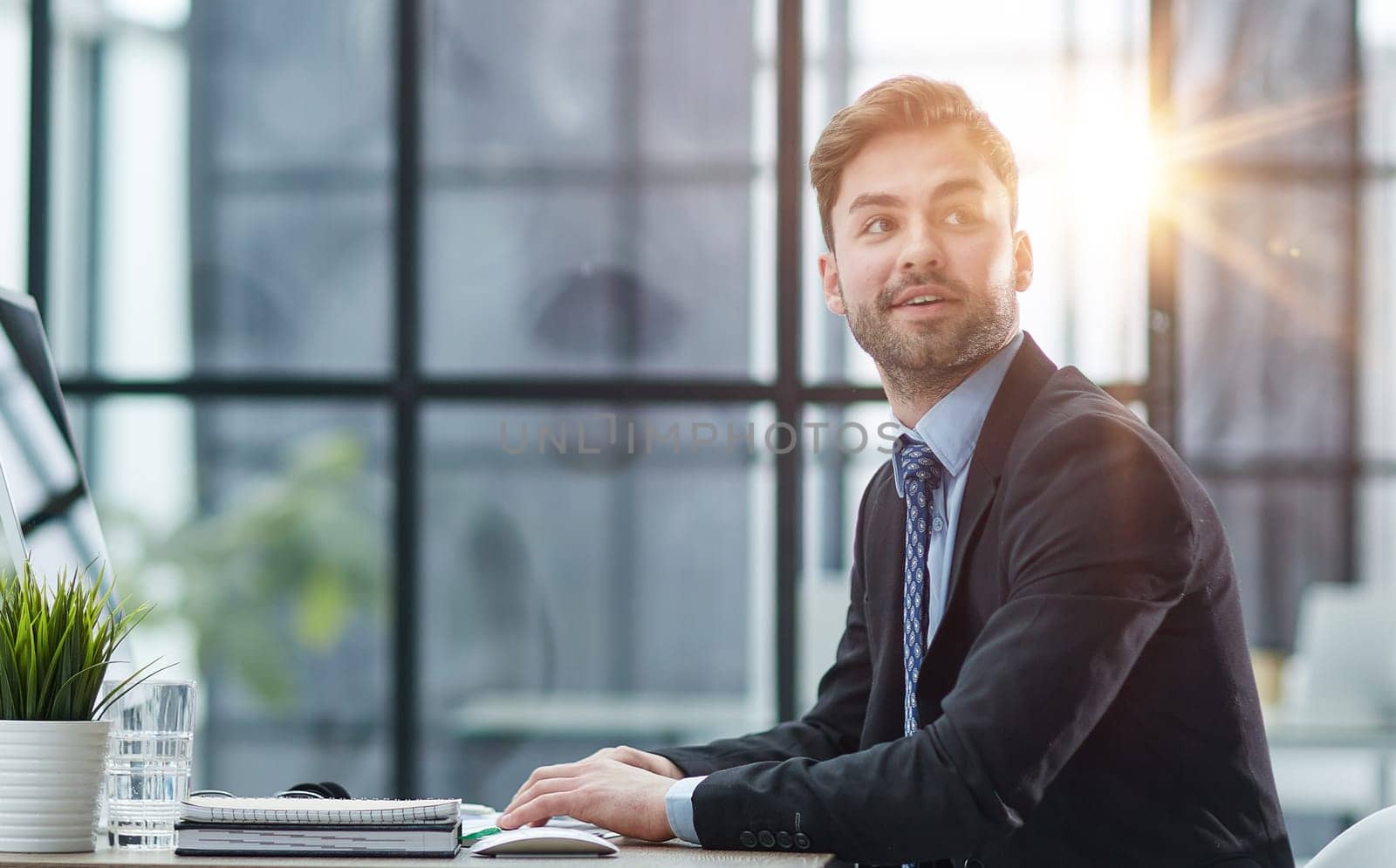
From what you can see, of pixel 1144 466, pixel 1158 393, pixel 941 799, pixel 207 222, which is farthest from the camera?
pixel 207 222

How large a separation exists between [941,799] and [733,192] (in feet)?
9.80

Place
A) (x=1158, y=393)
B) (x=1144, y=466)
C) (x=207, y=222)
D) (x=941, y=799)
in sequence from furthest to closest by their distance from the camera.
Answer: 1. (x=207, y=222)
2. (x=1158, y=393)
3. (x=1144, y=466)
4. (x=941, y=799)

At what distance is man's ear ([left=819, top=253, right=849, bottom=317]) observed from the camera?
2.31 m

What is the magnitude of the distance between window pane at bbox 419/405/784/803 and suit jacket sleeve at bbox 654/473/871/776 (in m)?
1.99

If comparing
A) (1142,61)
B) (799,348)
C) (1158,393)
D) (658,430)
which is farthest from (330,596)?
(1142,61)

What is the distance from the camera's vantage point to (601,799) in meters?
1.79

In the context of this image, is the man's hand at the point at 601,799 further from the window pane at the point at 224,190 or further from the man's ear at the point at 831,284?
the window pane at the point at 224,190

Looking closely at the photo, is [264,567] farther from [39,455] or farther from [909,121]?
[909,121]

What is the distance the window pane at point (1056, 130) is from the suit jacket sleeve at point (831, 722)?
79.0 inches

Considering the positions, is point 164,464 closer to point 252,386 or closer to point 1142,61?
point 252,386

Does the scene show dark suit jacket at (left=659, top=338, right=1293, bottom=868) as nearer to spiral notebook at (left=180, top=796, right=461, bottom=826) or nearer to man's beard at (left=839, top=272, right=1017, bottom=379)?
man's beard at (left=839, top=272, right=1017, bottom=379)

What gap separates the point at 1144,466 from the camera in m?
1.82

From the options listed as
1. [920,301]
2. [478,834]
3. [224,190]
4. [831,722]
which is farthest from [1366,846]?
[224,190]

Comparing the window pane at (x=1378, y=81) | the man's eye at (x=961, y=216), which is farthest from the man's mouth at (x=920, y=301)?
the window pane at (x=1378, y=81)
